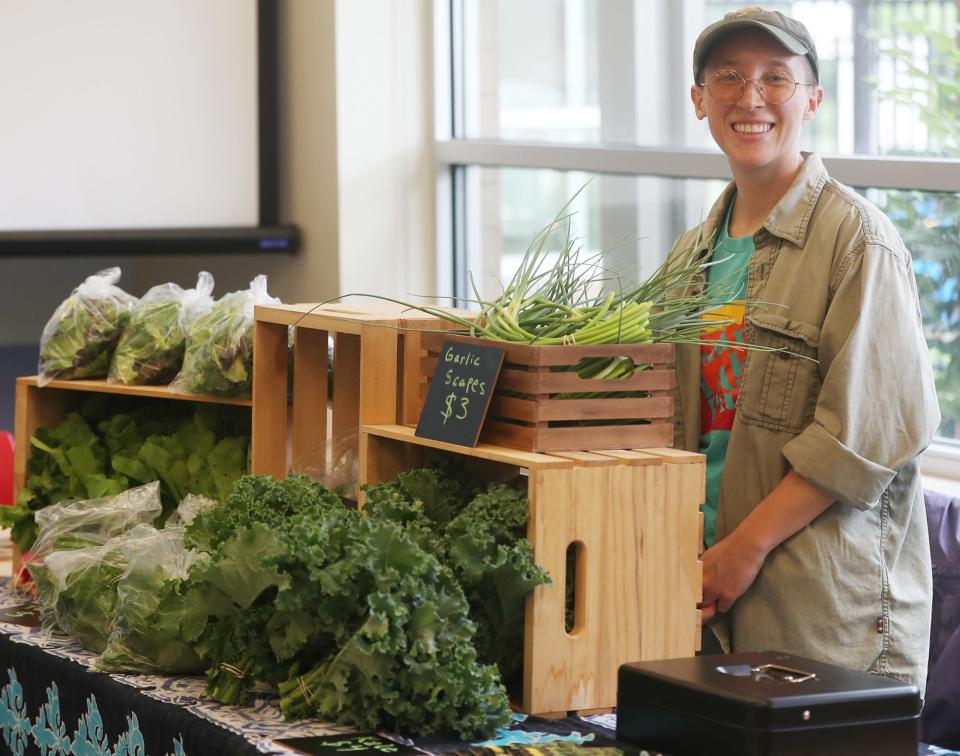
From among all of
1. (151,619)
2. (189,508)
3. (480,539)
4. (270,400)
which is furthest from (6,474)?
(480,539)

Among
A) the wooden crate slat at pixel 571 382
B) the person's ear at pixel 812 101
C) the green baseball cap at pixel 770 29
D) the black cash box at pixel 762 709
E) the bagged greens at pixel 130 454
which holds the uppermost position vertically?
the green baseball cap at pixel 770 29

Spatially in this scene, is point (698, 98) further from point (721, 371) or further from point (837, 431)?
point (837, 431)

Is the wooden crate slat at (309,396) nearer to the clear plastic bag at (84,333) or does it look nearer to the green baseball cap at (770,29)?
the clear plastic bag at (84,333)

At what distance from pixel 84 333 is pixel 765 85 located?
50.7 inches

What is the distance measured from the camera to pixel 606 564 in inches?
68.3

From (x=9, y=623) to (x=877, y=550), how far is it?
4.44 ft

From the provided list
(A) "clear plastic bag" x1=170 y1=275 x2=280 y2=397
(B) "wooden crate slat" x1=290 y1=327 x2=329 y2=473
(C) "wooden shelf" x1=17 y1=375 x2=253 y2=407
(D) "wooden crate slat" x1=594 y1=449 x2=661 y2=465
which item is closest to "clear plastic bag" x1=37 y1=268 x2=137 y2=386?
(C) "wooden shelf" x1=17 y1=375 x2=253 y2=407

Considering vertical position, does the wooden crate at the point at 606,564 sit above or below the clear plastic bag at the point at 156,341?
below

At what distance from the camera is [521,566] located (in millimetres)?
1650

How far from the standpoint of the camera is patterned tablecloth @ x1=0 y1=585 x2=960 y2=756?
1578 mm

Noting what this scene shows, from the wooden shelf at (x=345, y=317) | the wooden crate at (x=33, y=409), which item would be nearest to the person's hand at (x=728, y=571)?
the wooden shelf at (x=345, y=317)

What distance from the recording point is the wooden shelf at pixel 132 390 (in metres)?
2.40

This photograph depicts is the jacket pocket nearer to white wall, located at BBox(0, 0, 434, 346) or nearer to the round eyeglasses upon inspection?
the round eyeglasses

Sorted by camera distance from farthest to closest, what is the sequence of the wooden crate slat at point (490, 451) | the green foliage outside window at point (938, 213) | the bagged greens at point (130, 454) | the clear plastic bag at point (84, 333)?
the green foliage outside window at point (938, 213) → the clear plastic bag at point (84, 333) → the bagged greens at point (130, 454) → the wooden crate slat at point (490, 451)
